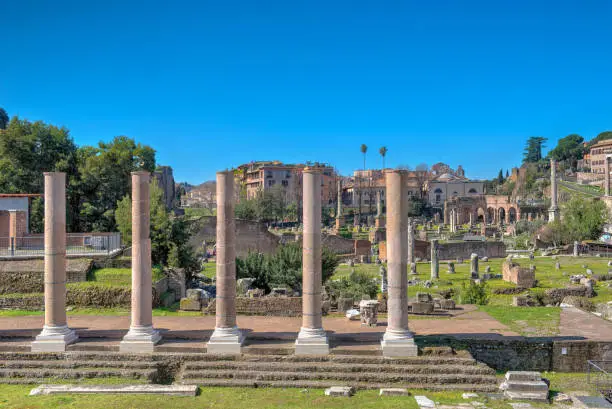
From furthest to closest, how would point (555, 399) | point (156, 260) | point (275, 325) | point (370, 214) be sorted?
1. point (370, 214)
2. point (156, 260)
3. point (275, 325)
4. point (555, 399)

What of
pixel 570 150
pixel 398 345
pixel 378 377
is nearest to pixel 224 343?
pixel 378 377

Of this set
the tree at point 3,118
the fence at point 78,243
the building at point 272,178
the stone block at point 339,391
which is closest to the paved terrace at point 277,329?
the stone block at point 339,391

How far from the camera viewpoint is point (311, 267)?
44.8ft

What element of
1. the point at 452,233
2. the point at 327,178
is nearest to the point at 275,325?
the point at 452,233

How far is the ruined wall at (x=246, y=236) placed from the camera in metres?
45.4

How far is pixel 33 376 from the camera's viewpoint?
12.8 metres

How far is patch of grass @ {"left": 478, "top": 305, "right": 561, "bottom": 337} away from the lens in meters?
15.9

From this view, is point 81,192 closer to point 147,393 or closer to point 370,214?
point 147,393

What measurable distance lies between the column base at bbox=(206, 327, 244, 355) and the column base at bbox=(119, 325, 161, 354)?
1494 mm

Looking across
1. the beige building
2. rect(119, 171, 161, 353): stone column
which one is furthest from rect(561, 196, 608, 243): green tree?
the beige building

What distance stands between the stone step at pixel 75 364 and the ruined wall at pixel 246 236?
3138cm

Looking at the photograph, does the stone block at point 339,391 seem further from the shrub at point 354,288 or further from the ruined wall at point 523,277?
the ruined wall at point 523,277

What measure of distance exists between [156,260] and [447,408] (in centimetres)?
1909

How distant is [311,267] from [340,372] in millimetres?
2641
